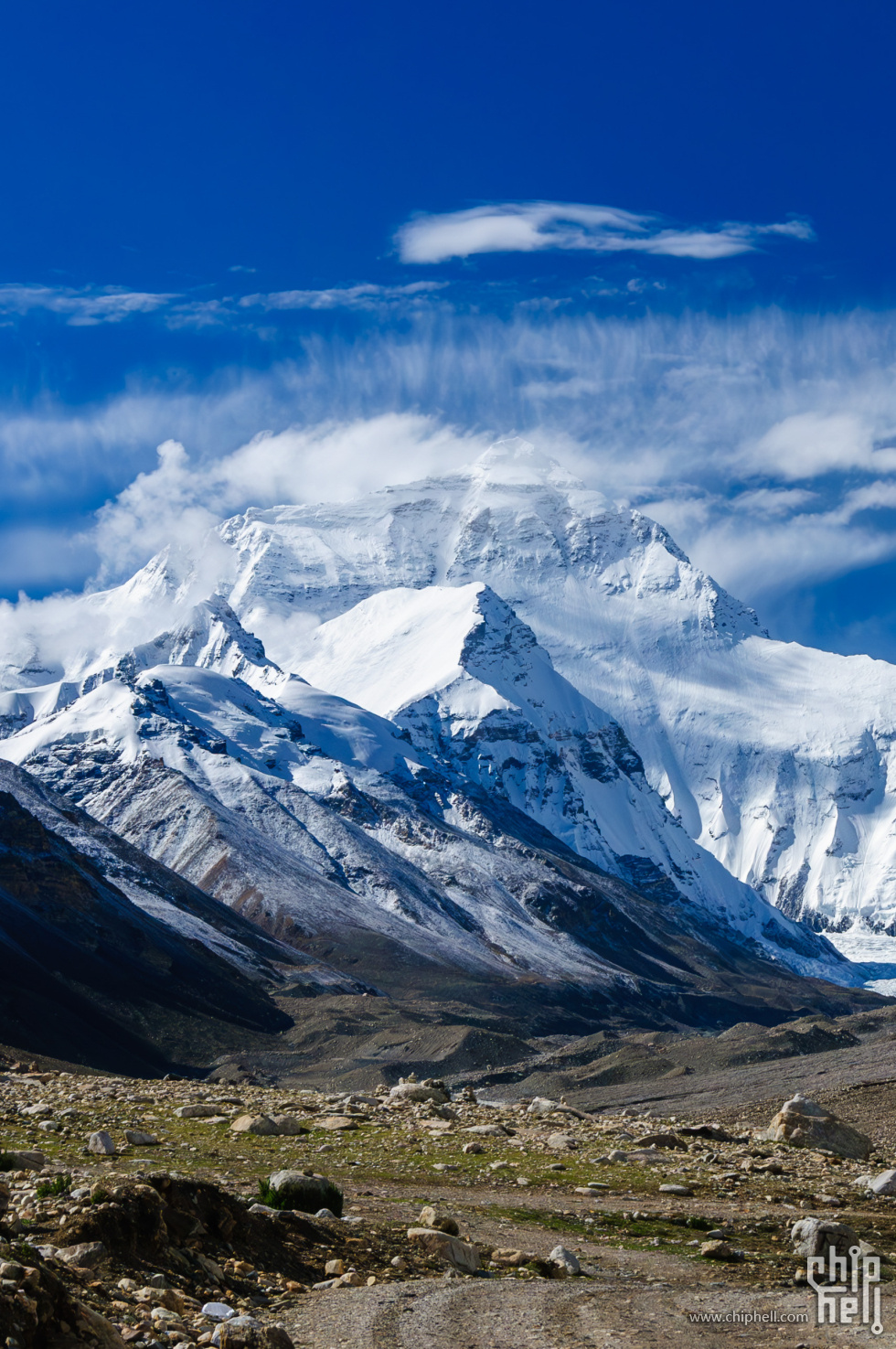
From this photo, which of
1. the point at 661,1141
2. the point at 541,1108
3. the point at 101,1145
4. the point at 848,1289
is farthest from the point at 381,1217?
the point at 541,1108

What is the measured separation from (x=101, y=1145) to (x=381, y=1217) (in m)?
7.68

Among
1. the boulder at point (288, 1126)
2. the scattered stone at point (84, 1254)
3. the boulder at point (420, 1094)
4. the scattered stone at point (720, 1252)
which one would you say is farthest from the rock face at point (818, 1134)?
the scattered stone at point (84, 1254)

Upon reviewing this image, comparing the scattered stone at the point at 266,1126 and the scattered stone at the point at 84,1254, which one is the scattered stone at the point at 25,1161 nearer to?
the scattered stone at the point at 84,1254

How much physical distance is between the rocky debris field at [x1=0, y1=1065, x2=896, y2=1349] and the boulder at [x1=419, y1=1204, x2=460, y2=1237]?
48mm

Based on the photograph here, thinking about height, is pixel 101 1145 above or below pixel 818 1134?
above

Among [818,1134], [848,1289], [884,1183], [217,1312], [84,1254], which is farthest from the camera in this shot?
[818,1134]

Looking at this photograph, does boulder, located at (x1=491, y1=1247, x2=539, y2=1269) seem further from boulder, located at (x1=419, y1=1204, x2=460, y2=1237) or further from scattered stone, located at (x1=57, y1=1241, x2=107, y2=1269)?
scattered stone, located at (x1=57, y1=1241, x2=107, y2=1269)

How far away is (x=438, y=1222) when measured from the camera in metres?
24.4

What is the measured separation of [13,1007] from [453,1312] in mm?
118088

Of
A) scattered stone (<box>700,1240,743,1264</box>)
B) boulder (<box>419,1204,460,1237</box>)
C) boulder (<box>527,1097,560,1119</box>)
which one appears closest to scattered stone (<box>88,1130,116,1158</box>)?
boulder (<box>419,1204,460,1237</box>)

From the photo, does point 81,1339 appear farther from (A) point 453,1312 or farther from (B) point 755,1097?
(B) point 755,1097

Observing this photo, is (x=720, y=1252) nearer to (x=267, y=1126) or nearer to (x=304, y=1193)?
(x=304, y=1193)

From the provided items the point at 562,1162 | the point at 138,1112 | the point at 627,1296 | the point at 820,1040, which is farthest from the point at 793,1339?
the point at 820,1040

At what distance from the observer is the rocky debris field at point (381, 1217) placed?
17594 millimetres
